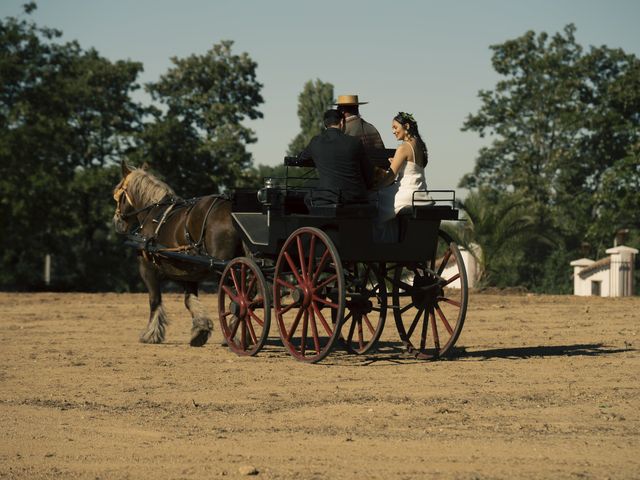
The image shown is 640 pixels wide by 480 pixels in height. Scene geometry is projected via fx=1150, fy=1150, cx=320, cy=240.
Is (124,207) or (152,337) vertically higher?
(124,207)

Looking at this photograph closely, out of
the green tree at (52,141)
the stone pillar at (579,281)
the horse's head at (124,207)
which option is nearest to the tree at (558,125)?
the stone pillar at (579,281)

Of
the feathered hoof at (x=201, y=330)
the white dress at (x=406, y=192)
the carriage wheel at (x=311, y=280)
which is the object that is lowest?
the feathered hoof at (x=201, y=330)

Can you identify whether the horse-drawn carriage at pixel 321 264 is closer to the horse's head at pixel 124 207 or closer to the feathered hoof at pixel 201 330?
the feathered hoof at pixel 201 330

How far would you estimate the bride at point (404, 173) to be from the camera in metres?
10.7

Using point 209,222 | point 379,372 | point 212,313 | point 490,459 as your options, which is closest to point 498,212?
point 212,313

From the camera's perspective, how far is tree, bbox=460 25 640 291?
5456 centimetres

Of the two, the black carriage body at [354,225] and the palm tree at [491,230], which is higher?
the palm tree at [491,230]

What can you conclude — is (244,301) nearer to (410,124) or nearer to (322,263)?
(322,263)

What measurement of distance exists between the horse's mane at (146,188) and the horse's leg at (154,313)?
0.81 metres

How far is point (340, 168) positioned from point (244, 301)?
1.97 meters

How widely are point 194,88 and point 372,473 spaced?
49149 mm

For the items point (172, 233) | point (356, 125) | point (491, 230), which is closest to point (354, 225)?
point (356, 125)

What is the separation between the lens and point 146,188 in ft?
48.1

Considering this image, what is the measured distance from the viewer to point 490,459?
642 cm
